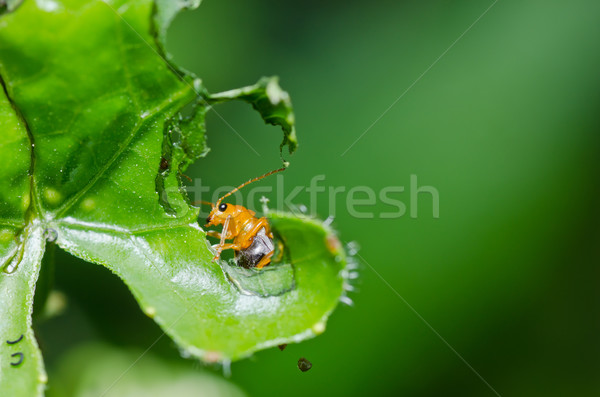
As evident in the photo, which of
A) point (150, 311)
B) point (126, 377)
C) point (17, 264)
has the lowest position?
point (126, 377)

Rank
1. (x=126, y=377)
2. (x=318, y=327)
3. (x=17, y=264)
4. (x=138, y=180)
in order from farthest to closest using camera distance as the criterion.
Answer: (x=126, y=377) < (x=138, y=180) < (x=17, y=264) < (x=318, y=327)

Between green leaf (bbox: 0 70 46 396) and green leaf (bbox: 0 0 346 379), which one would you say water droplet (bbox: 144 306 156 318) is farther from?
green leaf (bbox: 0 70 46 396)

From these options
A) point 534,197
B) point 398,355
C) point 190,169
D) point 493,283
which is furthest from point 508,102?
point 190,169

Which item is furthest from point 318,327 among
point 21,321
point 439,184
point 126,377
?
point 439,184

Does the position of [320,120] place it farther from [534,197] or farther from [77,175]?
[77,175]

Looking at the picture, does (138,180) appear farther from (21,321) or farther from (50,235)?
(21,321)

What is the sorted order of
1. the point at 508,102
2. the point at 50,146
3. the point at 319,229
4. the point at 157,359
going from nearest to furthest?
the point at 319,229
the point at 50,146
the point at 157,359
the point at 508,102
